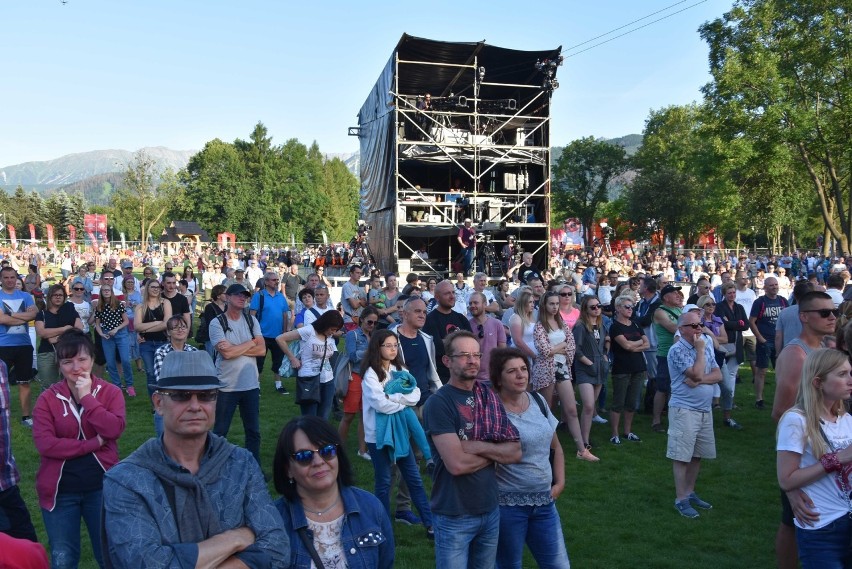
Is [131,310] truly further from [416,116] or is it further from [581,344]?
[416,116]

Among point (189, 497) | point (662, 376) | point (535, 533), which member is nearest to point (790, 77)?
point (662, 376)

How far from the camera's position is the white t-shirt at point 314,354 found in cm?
673

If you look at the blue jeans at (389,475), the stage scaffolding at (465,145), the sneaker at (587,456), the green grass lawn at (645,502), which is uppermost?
the stage scaffolding at (465,145)

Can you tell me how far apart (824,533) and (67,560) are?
3910 mm

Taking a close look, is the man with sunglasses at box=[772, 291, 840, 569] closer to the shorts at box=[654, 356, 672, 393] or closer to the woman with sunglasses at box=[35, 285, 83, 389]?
the shorts at box=[654, 356, 672, 393]

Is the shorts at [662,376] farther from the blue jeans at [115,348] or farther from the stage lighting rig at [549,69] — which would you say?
the stage lighting rig at [549,69]

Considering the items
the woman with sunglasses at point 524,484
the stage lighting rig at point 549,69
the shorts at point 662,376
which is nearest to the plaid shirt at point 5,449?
the woman with sunglasses at point 524,484

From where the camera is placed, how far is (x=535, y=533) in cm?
372

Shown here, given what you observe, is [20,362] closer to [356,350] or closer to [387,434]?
[356,350]

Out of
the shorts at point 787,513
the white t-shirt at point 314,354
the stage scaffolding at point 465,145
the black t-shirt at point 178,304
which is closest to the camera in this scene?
the shorts at point 787,513

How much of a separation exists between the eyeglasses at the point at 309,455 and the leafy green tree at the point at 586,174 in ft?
203

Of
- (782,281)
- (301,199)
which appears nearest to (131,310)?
(782,281)

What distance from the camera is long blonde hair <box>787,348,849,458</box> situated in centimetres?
334

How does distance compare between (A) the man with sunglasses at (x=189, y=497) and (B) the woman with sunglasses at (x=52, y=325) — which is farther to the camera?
(B) the woman with sunglasses at (x=52, y=325)
